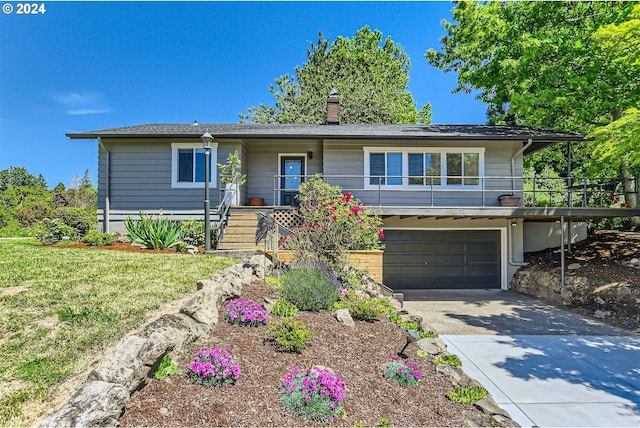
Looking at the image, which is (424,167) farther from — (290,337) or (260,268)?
(290,337)

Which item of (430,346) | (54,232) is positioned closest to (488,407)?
(430,346)

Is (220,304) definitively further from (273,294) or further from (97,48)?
(97,48)

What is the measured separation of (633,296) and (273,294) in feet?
27.5

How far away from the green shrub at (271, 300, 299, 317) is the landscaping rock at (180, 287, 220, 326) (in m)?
0.86

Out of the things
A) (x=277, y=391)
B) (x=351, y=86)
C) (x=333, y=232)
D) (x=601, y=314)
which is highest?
(x=351, y=86)

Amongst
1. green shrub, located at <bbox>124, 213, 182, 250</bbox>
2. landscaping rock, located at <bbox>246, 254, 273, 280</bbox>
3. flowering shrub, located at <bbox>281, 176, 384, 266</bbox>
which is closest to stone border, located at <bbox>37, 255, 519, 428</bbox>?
landscaping rock, located at <bbox>246, 254, 273, 280</bbox>

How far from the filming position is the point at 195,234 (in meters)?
10.3

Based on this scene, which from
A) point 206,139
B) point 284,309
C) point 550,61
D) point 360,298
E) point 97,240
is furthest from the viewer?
point 550,61

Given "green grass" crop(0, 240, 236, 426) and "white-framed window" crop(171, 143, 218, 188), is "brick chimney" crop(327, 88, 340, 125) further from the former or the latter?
"green grass" crop(0, 240, 236, 426)

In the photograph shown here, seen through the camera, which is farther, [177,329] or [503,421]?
[177,329]

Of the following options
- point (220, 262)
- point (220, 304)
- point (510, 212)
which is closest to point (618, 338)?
point (510, 212)

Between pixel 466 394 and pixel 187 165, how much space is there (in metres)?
11.1

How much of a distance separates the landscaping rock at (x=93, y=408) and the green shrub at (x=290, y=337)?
1.59m

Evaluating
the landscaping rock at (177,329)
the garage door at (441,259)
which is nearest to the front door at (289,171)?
the garage door at (441,259)
